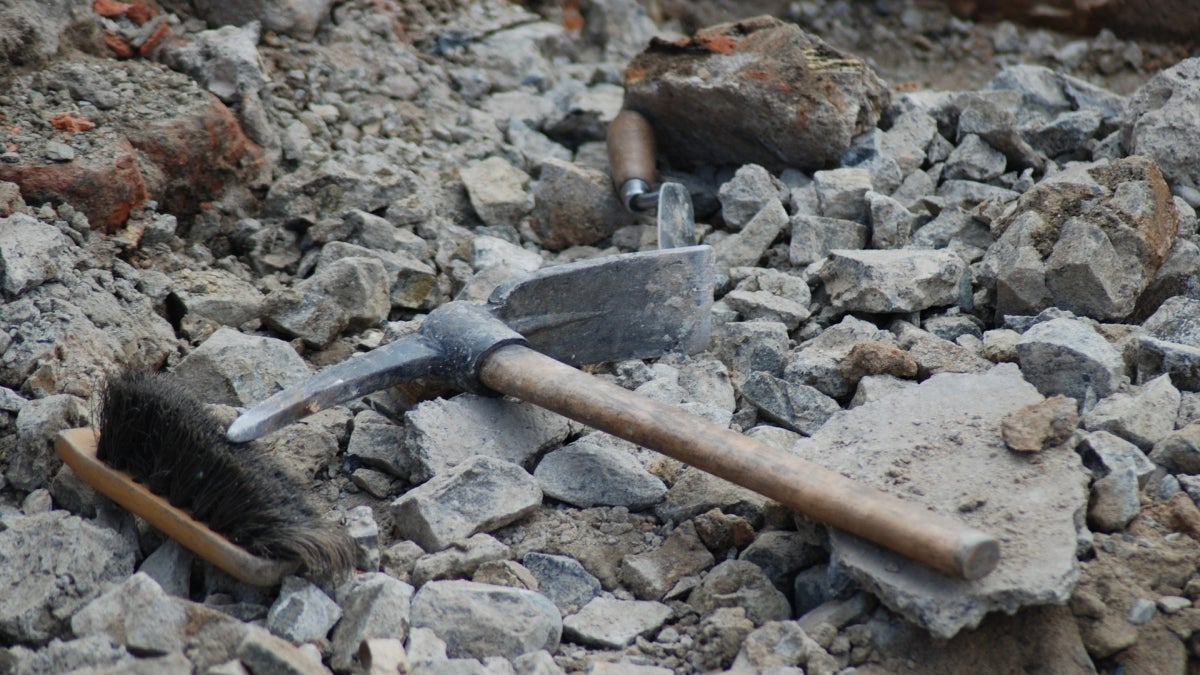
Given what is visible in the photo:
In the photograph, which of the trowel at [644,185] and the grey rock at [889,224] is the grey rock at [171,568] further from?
the grey rock at [889,224]

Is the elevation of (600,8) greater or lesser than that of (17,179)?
lesser

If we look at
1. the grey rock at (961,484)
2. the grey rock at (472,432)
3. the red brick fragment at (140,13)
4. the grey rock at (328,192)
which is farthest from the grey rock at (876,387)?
the red brick fragment at (140,13)

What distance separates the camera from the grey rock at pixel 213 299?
322 centimetres

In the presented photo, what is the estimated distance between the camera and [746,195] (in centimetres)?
394

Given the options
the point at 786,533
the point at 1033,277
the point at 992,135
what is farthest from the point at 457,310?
the point at 992,135

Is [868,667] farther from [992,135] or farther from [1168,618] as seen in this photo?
[992,135]

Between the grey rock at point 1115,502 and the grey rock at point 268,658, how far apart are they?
163 centimetres

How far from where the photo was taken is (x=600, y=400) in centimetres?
253

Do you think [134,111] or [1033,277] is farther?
[134,111]

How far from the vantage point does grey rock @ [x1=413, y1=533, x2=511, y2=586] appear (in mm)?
2322

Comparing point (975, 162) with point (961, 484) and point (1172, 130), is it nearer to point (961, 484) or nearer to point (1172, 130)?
point (1172, 130)

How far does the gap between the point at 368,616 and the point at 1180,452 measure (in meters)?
1.83

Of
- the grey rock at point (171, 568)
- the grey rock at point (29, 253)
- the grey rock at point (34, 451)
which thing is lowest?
the grey rock at point (171, 568)

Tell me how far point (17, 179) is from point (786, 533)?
2390mm
